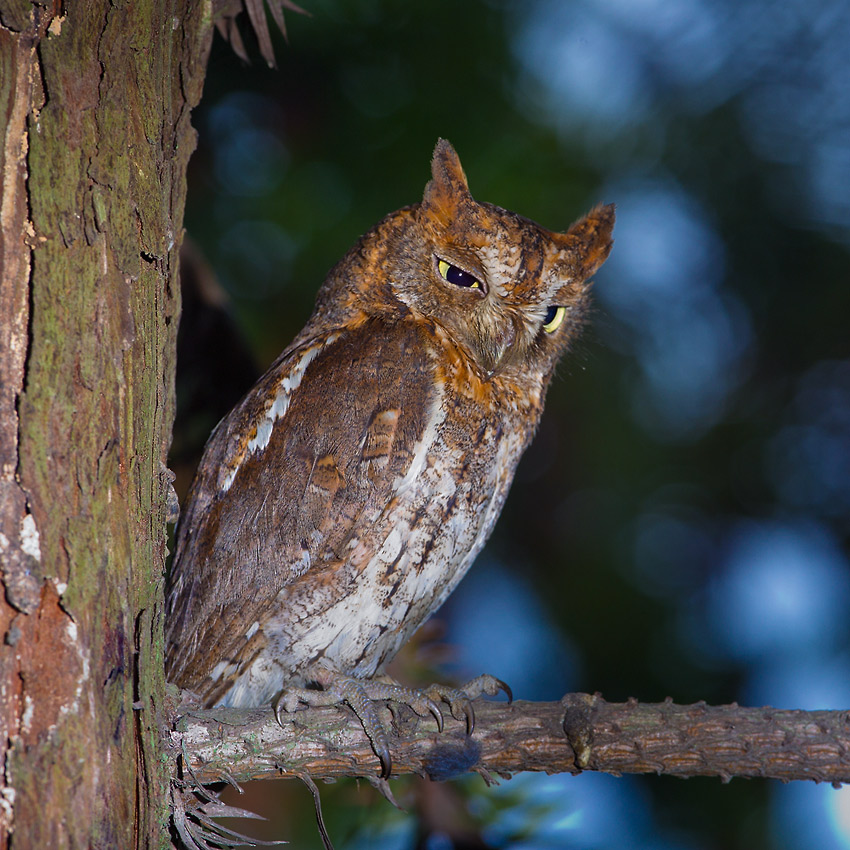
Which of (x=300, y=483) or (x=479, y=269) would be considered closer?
(x=300, y=483)

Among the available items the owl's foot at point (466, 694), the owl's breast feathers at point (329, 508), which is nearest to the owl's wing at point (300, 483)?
the owl's breast feathers at point (329, 508)

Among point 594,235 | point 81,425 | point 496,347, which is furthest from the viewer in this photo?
point 594,235

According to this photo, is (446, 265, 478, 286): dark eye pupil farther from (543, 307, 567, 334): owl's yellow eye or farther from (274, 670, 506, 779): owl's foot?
(274, 670, 506, 779): owl's foot

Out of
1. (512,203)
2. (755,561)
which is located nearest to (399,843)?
(755,561)

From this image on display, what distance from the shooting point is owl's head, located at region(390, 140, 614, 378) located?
1259 mm

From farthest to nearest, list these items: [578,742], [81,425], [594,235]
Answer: [594,235]
[578,742]
[81,425]

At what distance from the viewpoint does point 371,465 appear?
3.74ft

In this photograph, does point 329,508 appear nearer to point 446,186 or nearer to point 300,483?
point 300,483

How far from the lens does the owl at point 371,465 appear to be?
3.78ft

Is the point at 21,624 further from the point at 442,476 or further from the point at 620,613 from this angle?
the point at 620,613

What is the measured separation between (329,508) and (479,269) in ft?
1.54

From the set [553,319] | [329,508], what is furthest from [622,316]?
[329,508]

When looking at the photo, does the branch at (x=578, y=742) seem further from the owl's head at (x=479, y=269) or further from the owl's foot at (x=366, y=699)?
the owl's head at (x=479, y=269)

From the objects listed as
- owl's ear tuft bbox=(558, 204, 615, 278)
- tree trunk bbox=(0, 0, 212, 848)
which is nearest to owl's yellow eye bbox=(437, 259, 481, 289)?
owl's ear tuft bbox=(558, 204, 615, 278)
